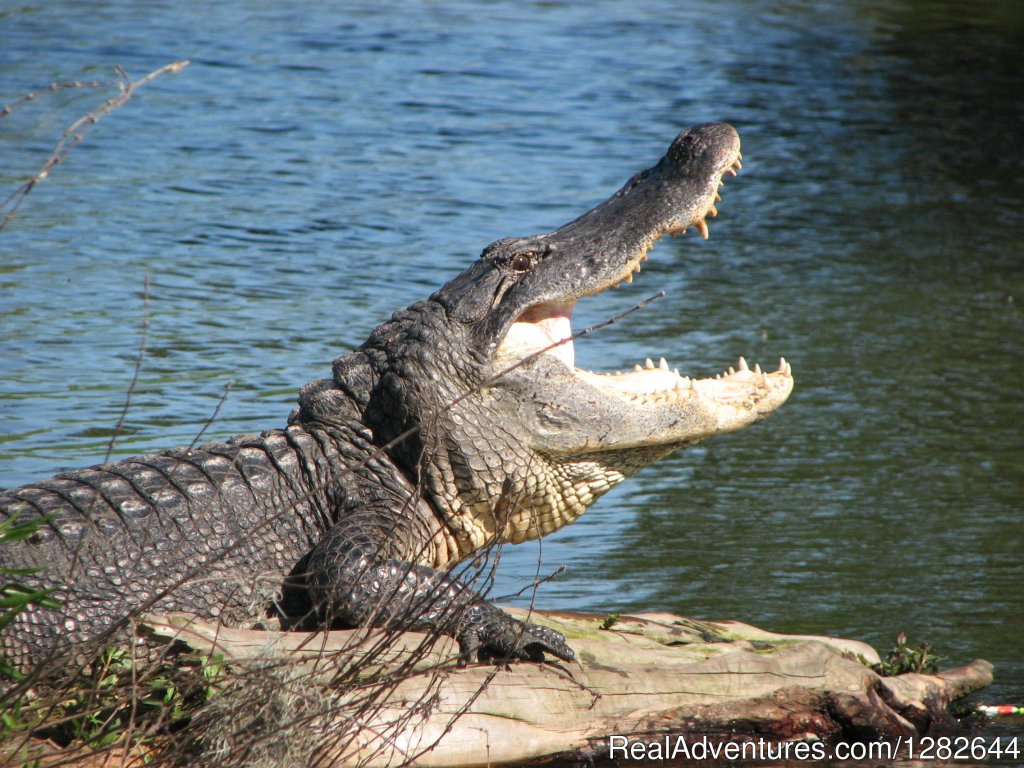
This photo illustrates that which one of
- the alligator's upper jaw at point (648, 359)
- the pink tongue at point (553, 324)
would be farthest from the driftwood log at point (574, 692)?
the pink tongue at point (553, 324)

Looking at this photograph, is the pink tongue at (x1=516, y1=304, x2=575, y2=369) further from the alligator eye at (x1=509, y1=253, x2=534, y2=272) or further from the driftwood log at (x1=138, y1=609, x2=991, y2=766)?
the driftwood log at (x1=138, y1=609, x2=991, y2=766)

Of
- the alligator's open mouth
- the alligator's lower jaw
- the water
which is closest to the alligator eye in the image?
the alligator's open mouth

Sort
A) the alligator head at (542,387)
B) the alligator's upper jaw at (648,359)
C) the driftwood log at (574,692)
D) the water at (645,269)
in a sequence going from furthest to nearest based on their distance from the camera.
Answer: the water at (645,269) → the alligator's upper jaw at (648,359) → the alligator head at (542,387) → the driftwood log at (574,692)

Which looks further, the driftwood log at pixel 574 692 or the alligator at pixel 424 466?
the alligator at pixel 424 466

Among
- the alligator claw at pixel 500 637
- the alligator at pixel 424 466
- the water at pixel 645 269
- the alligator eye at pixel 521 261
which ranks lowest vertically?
the water at pixel 645 269

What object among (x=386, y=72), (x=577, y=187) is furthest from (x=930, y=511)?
(x=386, y=72)

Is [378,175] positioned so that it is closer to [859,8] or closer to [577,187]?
[577,187]

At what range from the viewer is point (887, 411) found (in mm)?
6965

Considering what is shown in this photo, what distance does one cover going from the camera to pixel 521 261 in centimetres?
426

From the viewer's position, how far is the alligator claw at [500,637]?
3568mm

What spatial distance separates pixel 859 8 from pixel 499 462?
16356mm

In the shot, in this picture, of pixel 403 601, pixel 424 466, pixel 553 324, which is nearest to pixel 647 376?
pixel 553 324

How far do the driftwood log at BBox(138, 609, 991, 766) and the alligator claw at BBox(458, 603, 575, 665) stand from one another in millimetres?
42

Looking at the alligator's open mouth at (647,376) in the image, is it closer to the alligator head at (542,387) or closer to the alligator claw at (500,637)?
the alligator head at (542,387)
